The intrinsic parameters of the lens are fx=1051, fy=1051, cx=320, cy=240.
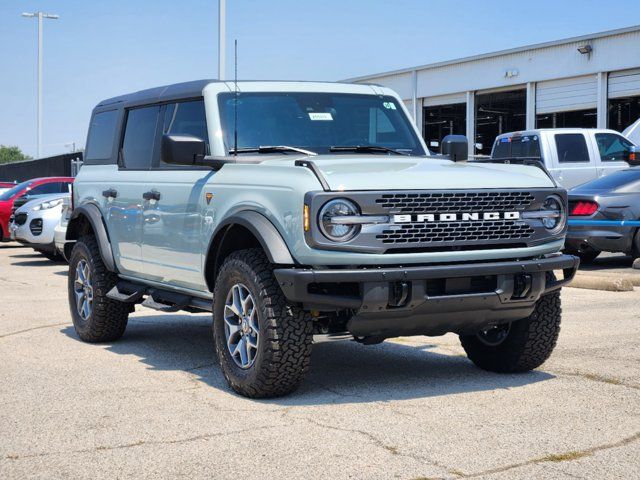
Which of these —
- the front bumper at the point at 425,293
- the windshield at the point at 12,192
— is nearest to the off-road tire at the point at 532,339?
the front bumper at the point at 425,293

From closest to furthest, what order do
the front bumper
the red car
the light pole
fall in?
the front bumper
the red car
the light pole

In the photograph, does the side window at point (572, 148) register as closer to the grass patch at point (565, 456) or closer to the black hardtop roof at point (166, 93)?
the black hardtop roof at point (166, 93)

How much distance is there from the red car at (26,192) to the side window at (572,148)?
10.2m

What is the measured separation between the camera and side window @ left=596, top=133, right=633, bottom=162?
20.4 m

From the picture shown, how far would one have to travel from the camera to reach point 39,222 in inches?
745

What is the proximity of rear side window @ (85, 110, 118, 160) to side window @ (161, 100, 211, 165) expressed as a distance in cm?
112

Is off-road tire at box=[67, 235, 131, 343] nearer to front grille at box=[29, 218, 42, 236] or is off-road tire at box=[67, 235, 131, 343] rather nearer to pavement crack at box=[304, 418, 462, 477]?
pavement crack at box=[304, 418, 462, 477]

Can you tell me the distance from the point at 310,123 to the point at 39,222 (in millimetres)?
12458

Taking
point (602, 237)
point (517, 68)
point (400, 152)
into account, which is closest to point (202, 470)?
point (400, 152)

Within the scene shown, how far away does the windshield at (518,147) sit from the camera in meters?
20.1

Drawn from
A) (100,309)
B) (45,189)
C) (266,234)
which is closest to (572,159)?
(45,189)

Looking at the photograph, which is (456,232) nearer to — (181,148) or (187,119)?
(181,148)

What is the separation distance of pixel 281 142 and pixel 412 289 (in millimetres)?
1861

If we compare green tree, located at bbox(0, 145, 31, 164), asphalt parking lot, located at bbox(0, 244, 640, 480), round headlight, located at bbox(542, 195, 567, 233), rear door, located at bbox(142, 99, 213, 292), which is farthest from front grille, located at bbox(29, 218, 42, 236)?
green tree, located at bbox(0, 145, 31, 164)
